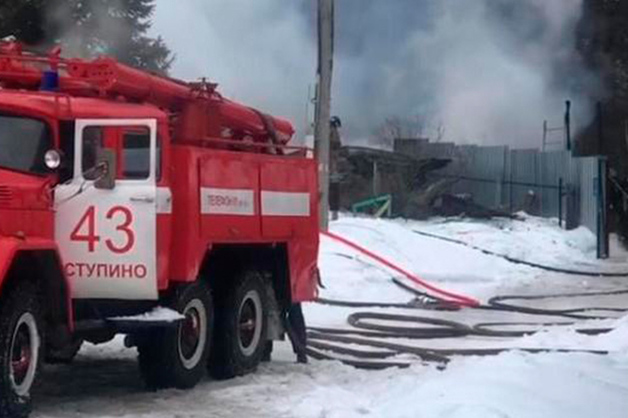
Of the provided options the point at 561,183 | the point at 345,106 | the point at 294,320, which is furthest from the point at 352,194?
the point at 294,320

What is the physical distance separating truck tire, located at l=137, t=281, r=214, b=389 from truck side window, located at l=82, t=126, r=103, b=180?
4.37 ft

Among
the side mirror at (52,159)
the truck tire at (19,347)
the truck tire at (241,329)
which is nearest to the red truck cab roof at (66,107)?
the side mirror at (52,159)

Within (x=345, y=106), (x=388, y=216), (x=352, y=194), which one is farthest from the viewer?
(x=352, y=194)

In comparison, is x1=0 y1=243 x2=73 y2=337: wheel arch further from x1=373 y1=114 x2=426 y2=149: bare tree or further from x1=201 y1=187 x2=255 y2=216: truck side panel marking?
x1=373 y1=114 x2=426 y2=149: bare tree

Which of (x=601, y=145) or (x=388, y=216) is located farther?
(x=601, y=145)

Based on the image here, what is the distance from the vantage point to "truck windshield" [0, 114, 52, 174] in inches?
365

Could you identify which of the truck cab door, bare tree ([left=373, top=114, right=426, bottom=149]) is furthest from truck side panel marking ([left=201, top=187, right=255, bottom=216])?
bare tree ([left=373, top=114, right=426, bottom=149])

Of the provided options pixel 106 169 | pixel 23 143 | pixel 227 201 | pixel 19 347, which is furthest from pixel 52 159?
pixel 227 201

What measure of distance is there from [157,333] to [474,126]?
22.5 meters

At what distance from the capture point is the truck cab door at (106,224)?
Result: 9.59 metres

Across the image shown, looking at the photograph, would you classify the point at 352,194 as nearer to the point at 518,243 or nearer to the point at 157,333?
the point at 518,243

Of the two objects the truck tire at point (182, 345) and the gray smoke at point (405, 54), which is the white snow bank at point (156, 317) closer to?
the truck tire at point (182, 345)

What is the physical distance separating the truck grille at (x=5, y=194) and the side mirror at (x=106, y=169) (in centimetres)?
83

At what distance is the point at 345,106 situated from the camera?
2562cm
